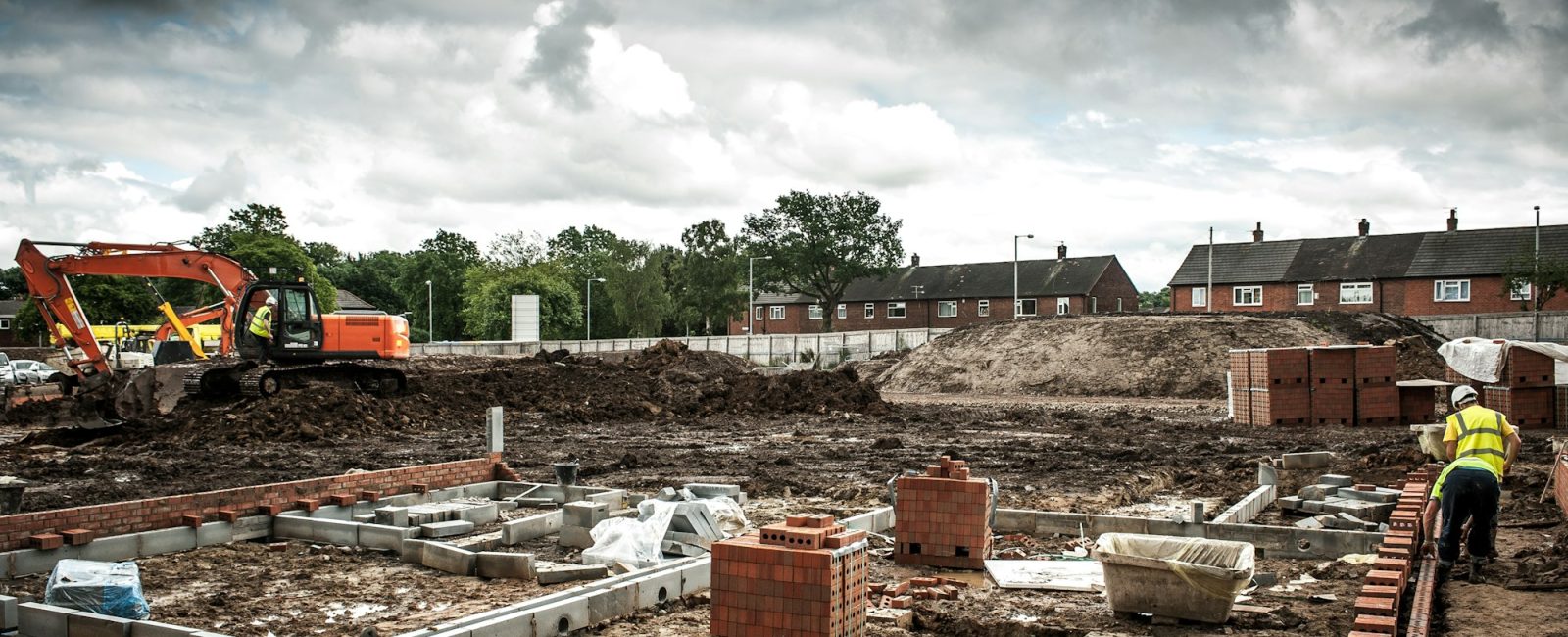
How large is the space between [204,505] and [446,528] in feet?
6.94

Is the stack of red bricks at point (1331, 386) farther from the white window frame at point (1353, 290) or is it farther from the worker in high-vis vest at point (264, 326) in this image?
the white window frame at point (1353, 290)

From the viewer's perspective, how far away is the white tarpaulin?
20.0 metres

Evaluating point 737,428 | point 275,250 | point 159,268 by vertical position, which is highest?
point 275,250

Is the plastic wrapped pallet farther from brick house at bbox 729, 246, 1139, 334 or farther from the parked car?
brick house at bbox 729, 246, 1139, 334

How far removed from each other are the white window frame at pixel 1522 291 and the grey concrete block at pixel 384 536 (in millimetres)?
49739

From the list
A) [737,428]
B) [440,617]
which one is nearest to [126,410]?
[737,428]

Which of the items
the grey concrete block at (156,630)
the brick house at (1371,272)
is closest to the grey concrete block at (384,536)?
the grey concrete block at (156,630)

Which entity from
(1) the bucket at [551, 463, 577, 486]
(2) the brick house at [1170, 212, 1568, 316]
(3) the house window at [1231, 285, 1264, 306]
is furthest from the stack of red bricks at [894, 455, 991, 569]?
(3) the house window at [1231, 285, 1264, 306]

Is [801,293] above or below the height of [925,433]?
above

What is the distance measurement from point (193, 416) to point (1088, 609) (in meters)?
18.5

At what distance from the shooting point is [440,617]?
721 centimetres

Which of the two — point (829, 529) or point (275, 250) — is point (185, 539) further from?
point (275, 250)

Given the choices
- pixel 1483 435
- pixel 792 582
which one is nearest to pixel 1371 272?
pixel 1483 435

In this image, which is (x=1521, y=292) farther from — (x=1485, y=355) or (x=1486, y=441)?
(x=1486, y=441)
